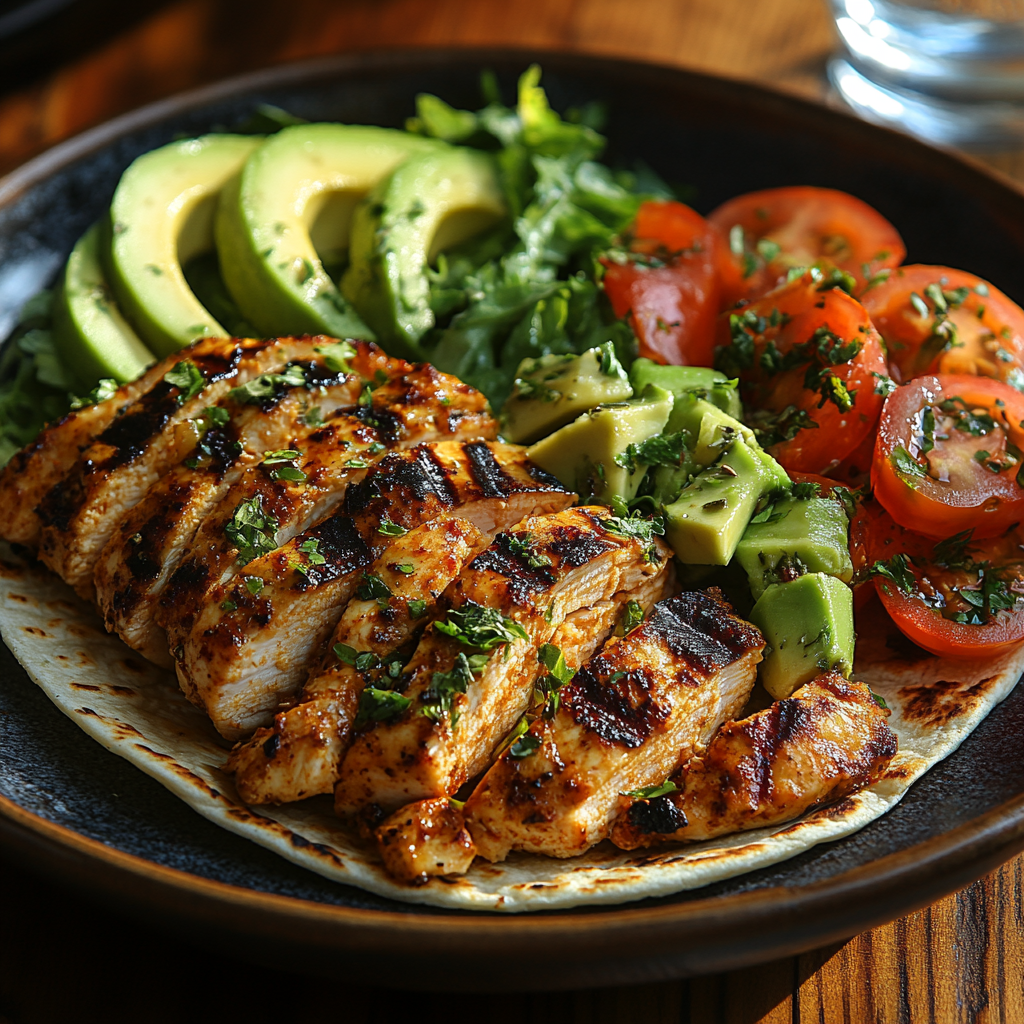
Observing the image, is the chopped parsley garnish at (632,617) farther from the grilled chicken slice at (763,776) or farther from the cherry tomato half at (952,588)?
the cherry tomato half at (952,588)

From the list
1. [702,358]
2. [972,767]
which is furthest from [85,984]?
[702,358]

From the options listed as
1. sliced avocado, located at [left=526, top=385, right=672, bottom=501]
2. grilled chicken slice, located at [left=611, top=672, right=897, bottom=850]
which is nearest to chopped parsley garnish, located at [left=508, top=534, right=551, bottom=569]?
sliced avocado, located at [left=526, top=385, right=672, bottom=501]

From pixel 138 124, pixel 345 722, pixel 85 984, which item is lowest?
pixel 85 984

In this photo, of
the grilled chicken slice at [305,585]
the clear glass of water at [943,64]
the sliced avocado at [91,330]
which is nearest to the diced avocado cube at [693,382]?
the grilled chicken slice at [305,585]

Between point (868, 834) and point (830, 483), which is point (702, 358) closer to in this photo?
point (830, 483)

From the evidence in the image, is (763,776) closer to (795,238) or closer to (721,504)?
(721,504)

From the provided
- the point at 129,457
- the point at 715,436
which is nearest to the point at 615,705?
the point at 715,436

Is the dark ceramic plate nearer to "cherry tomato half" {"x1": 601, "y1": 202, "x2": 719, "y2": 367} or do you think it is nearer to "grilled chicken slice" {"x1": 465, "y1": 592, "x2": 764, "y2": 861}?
"grilled chicken slice" {"x1": 465, "y1": 592, "x2": 764, "y2": 861}
